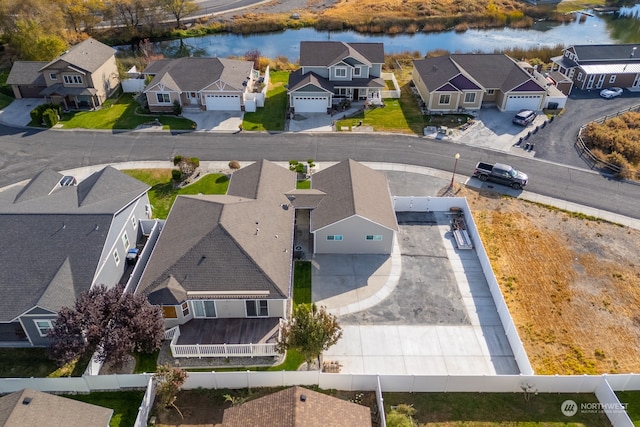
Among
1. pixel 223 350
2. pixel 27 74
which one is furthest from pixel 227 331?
pixel 27 74

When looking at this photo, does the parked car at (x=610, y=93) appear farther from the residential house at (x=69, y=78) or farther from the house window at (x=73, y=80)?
the house window at (x=73, y=80)

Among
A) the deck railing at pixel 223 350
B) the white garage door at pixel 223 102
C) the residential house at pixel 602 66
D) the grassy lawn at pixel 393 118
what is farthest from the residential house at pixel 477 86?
the deck railing at pixel 223 350

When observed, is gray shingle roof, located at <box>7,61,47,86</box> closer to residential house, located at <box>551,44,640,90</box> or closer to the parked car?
residential house, located at <box>551,44,640,90</box>

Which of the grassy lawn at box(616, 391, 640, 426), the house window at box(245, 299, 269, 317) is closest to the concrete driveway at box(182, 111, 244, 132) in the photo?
the house window at box(245, 299, 269, 317)

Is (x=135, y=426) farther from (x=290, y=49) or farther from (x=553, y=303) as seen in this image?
(x=290, y=49)

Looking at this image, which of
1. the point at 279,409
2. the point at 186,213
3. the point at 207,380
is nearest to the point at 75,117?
the point at 186,213

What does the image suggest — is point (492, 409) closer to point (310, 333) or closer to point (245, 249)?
point (310, 333)
